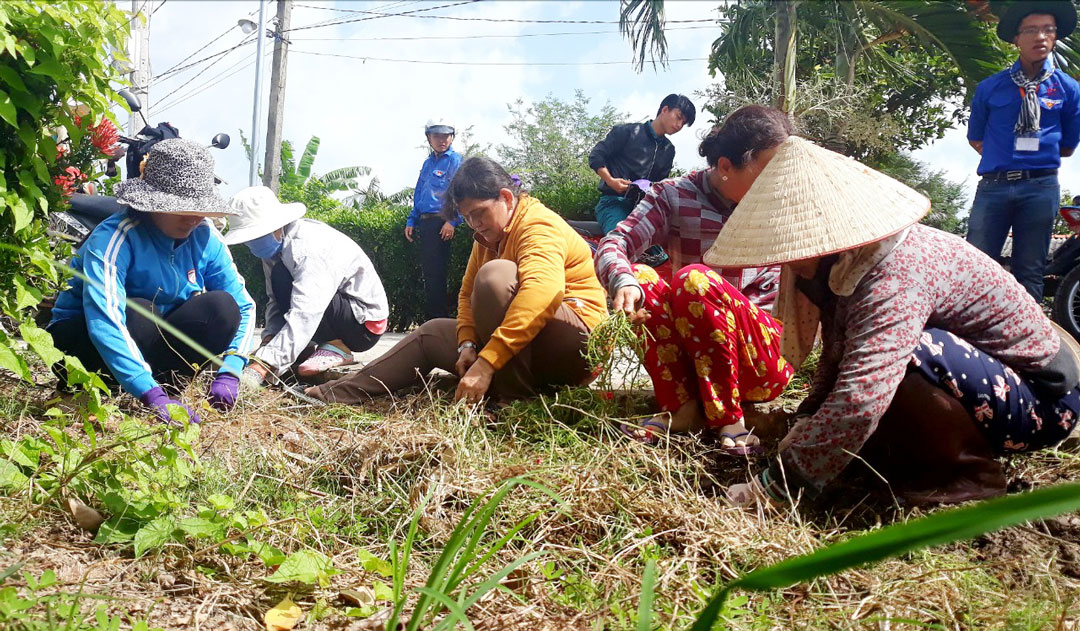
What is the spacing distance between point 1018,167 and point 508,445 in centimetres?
330

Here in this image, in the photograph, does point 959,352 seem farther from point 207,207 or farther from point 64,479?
point 207,207

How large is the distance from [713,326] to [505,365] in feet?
2.87

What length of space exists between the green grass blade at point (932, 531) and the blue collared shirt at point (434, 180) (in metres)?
6.57

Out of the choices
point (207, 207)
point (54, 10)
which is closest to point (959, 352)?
point (54, 10)

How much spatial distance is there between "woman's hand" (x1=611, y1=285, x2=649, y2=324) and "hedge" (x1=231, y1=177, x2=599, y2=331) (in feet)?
19.1

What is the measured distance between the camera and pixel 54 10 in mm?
1989

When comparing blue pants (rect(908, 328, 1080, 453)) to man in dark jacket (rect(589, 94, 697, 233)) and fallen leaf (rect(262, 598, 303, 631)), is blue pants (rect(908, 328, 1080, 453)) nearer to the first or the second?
fallen leaf (rect(262, 598, 303, 631))

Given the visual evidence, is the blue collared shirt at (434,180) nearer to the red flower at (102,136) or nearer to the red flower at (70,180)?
the red flower at (102,136)

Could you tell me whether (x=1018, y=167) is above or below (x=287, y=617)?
above

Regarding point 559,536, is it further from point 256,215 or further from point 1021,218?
point 1021,218

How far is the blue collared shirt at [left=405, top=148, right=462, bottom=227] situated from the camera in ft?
23.1

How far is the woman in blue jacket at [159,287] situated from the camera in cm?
287

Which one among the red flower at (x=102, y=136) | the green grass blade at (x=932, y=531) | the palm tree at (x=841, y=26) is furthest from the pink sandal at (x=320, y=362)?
the green grass blade at (x=932, y=531)

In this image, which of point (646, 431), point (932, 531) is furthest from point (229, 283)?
point (932, 531)
